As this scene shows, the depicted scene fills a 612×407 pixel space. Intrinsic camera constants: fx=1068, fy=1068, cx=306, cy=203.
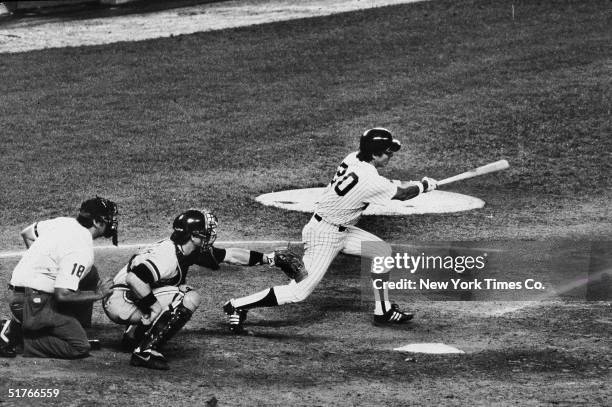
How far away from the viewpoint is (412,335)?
9.00 meters

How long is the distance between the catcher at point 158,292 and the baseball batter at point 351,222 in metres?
0.88

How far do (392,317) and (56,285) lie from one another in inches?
120

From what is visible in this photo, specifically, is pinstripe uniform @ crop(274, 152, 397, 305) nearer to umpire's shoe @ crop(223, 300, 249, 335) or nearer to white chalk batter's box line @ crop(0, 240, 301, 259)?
umpire's shoe @ crop(223, 300, 249, 335)

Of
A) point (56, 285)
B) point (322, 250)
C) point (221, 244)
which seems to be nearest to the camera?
point (56, 285)

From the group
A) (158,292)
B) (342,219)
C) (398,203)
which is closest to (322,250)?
(342,219)

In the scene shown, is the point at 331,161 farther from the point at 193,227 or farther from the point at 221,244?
the point at 193,227

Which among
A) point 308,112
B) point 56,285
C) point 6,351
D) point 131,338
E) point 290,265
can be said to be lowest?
point 308,112

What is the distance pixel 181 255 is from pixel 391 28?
17613 mm

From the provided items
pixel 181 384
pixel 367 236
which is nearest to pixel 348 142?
pixel 367 236

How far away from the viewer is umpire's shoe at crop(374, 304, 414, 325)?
9242 mm

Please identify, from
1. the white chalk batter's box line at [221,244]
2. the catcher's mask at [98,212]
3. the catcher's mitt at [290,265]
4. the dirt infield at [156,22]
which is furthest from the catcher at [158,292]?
the dirt infield at [156,22]

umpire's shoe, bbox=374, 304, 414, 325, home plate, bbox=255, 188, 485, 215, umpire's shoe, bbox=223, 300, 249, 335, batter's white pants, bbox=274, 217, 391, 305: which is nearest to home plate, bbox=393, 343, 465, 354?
umpire's shoe, bbox=374, 304, 414, 325

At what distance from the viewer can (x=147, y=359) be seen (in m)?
7.72

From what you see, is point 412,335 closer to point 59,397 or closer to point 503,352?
point 503,352
